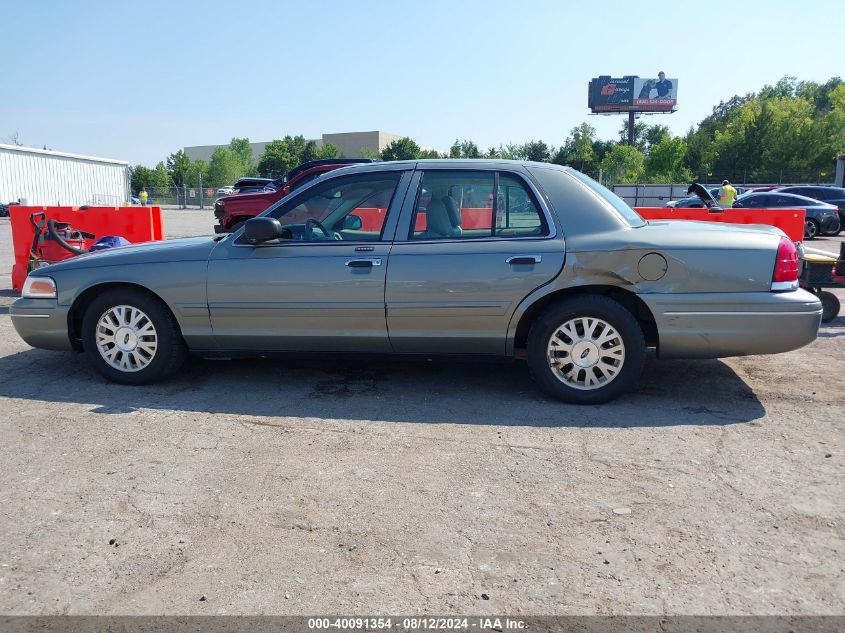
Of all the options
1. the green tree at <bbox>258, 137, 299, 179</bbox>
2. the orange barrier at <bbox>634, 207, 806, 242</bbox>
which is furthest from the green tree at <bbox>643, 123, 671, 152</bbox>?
the orange barrier at <bbox>634, 207, 806, 242</bbox>

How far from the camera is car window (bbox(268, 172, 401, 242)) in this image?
16.7ft

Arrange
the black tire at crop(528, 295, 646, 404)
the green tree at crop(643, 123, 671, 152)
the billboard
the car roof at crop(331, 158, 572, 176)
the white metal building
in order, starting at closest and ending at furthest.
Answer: the black tire at crop(528, 295, 646, 404) → the car roof at crop(331, 158, 572, 176) → the white metal building → the billboard → the green tree at crop(643, 123, 671, 152)

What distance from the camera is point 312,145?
85.4 meters

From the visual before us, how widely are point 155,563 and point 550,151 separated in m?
81.0

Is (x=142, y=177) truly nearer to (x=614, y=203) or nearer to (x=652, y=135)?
(x=652, y=135)

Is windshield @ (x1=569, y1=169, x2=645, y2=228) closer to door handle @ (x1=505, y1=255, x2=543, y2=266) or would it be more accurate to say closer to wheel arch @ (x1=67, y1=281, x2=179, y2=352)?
door handle @ (x1=505, y1=255, x2=543, y2=266)

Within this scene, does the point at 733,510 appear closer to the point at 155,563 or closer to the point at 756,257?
the point at 756,257

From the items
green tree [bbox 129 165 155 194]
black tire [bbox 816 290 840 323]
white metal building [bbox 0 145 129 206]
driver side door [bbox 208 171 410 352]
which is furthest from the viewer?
green tree [bbox 129 165 155 194]

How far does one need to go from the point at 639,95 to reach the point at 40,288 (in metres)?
85.5

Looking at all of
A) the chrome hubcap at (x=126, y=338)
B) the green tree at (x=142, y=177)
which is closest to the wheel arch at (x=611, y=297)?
the chrome hubcap at (x=126, y=338)

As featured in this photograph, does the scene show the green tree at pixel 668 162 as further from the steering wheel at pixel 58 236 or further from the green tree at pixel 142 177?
the green tree at pixel 142 177

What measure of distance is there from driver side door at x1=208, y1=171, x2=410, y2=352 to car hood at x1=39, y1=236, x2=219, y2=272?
0.16m

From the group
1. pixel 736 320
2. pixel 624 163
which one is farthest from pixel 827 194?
pixel 624 163

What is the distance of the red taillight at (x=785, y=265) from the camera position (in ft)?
14.9
